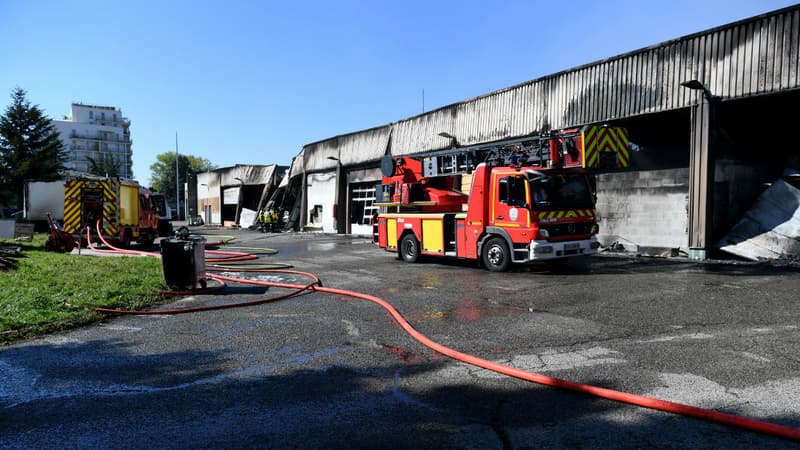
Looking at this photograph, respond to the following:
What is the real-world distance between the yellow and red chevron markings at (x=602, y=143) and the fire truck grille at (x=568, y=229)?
1404mm

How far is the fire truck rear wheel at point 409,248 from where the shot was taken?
1441 centimetres

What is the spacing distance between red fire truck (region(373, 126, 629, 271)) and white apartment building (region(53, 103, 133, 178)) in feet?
334

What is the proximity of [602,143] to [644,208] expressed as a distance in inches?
222

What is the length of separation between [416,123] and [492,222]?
1450 centimetres

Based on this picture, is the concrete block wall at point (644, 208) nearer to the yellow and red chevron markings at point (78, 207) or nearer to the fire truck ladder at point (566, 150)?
the fire truck ladder at point (566, 150)

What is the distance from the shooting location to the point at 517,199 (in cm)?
1129

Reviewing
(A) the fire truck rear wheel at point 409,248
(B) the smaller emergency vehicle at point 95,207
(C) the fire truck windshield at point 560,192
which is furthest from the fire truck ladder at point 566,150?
(B) the smaller emergency vehicle at point 95,207

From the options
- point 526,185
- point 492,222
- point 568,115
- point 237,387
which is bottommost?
point 237,387

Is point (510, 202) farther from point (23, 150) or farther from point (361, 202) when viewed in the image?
point (23, 150)

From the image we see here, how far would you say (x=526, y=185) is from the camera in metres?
11.2

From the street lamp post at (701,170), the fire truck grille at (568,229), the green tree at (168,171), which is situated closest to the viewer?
the fire truck grille at (568,229)

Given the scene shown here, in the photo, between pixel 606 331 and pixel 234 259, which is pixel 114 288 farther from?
pixel 606 331

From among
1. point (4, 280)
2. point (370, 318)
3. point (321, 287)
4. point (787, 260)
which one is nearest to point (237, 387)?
point (370, 318)

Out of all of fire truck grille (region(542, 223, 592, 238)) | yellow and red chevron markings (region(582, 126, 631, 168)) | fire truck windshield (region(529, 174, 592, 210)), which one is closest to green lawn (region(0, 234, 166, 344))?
fire truck windshield (region(529, 174, 592, 210))
